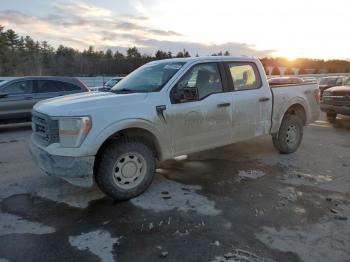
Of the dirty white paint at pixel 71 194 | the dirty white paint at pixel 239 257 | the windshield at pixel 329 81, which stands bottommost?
the dirty white paint at pixel 239 257

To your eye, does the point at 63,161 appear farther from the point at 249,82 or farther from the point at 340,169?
the point at 340,169

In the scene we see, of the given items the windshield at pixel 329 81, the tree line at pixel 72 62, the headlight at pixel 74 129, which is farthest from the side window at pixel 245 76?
the tree line at pixel 72 62

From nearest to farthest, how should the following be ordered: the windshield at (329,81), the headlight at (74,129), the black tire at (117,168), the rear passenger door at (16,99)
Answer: the headlight at (74,129) → the black tire at (117,168) → the rear passenger door at (16,99) → the windshield at (329,81)

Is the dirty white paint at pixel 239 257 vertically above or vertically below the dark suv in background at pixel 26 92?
below

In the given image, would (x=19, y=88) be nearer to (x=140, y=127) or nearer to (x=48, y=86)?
(x=48, y=86)

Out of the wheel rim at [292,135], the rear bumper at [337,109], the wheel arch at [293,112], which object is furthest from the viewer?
the rear bumper at [337,109]

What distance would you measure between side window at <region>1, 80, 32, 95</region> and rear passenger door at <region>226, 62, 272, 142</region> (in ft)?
24.2

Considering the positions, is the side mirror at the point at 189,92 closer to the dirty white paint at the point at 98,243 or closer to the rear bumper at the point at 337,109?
the dirty white paint at the point at 98,243

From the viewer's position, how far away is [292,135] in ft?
24.0

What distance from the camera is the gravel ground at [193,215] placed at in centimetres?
352

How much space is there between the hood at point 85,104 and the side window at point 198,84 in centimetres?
55

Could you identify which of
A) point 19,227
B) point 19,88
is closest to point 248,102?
point 19,227

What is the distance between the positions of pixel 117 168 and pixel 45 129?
1.05 m

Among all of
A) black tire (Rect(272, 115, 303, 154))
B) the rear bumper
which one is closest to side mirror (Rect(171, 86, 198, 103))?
black tire (Rect(272, 115, 303, 154))
